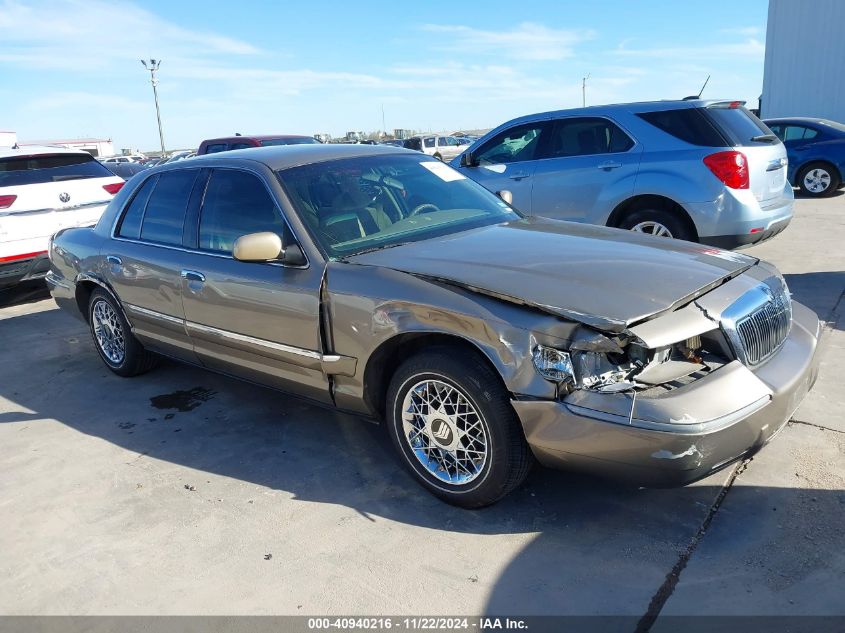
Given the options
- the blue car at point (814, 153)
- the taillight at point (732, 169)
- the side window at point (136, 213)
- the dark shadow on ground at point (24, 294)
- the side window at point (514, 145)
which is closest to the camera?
the side window at point (136, 213)

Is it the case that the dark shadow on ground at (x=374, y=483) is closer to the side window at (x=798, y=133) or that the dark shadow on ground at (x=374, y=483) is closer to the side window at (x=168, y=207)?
the side window at (x=168, y=207)

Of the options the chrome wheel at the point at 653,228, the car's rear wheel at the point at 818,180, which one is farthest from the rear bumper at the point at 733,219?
the car's rear wheel at the point at 818,180

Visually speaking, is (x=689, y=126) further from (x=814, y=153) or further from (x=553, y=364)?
(x=814, y=153)

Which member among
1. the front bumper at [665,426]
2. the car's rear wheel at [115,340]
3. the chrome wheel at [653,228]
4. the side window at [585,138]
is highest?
the side window at [585,138]

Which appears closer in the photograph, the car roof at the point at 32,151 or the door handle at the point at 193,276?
the door handle at the point at 193,276

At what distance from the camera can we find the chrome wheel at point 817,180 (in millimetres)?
12512

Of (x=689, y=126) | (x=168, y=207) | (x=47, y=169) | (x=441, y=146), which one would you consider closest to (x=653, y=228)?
(x=689, y=126)

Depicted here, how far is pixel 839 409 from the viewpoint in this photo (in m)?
3.88

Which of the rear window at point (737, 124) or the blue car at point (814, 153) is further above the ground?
the rear window at point (737, 124)

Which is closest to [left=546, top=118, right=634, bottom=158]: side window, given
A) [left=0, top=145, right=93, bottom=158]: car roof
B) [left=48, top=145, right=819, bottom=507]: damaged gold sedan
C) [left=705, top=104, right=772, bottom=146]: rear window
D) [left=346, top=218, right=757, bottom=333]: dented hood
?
[left=705, top=104, right=772, bottom=146]: rear window

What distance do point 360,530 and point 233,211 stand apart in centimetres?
200

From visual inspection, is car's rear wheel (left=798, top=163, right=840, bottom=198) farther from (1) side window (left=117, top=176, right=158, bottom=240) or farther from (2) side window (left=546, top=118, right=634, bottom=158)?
(1) side window (left=117, top=176, right=158, bottom=240)

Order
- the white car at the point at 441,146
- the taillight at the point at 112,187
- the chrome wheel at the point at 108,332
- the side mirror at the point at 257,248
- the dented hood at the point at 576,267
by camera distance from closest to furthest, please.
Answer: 1. the dented hood at the point at 576,267
2. the side mirror at the point at 257,248
3. the chrome wheel at the point at 108,332
4. the taillight at the point at 112,187
5. the white car at the point at 441,146

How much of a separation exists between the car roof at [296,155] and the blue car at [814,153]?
34.2 feet
